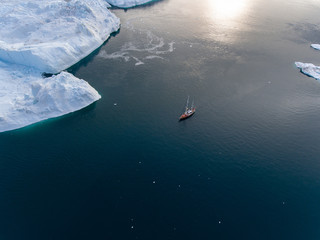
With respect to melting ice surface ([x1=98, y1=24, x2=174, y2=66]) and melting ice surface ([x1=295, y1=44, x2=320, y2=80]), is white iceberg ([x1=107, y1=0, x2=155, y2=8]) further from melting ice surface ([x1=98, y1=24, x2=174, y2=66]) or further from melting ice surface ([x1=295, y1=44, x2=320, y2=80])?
melting ice surface ([x1=295, y1=44, x2=320, y2=80])

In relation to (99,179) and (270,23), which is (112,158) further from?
(270,23)

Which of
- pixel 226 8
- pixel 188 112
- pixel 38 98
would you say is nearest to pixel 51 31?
pixel 38 98

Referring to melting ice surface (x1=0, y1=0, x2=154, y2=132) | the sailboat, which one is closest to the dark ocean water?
the sailboat

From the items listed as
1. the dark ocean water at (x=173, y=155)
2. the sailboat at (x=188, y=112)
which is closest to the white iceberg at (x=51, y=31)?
the dark ocean water at (x=173, y=155)

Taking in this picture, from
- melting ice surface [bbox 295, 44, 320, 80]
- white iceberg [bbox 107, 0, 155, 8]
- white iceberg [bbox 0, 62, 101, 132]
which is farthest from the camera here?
white iceberg [bbox 107, 0, 155, 8]

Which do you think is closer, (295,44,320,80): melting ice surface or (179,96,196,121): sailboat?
(179,96,196,121): sailboat

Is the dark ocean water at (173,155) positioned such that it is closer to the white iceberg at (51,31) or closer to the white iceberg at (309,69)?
the white iceberg at (309,69)

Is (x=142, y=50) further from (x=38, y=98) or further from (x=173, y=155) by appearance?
(x=173, y=155)
